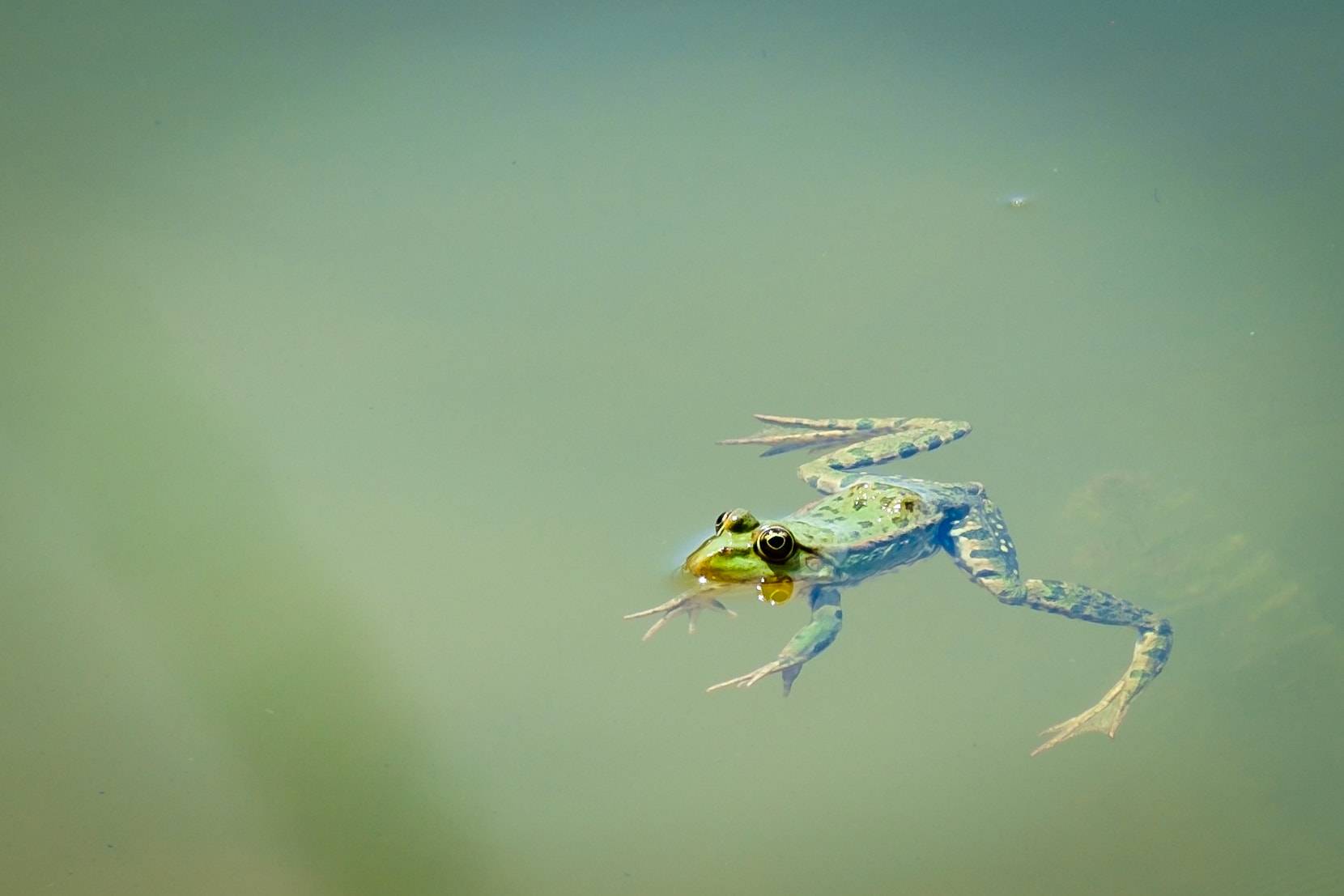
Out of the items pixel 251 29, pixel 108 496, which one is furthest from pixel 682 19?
pixel 108 496

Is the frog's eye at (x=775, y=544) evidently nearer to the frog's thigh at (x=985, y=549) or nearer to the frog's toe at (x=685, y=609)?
the frog's toe at (x=685, y=609)

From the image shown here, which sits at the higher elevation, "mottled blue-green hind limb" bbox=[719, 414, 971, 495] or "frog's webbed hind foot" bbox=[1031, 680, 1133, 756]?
"mottled blue-green hind limb" bbox=[719, 414, 971, 495]

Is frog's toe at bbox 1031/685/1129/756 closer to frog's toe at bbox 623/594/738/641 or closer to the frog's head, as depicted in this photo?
the frog's head

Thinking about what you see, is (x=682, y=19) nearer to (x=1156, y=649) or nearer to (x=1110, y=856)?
(x=1156, y=649)

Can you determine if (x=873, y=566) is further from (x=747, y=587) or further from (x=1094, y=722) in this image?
(x=1094, y=722)

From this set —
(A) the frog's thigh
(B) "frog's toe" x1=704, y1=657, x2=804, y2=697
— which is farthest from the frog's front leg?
(A) the frog's thigh

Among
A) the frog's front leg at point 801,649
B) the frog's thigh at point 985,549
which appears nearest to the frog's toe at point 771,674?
the frog's front leg at point 801,649
